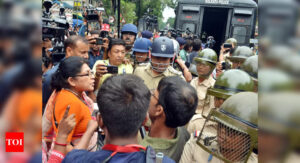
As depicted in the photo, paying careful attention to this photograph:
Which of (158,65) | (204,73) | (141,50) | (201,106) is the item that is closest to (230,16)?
(141,50)

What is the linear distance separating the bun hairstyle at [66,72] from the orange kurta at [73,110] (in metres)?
0.15

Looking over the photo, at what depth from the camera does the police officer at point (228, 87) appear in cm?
204

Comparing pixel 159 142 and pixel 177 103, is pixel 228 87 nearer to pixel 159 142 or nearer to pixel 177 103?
pixel 177 103

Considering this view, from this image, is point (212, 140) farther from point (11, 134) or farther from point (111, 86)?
point (11, 134)

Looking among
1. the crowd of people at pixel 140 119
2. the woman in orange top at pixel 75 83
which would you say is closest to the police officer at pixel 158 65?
the crowd of people at pixel 140 119

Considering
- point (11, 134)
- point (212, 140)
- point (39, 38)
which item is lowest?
point (212, 140)

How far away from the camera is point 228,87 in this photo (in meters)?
2.10

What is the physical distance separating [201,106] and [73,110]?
157 cm

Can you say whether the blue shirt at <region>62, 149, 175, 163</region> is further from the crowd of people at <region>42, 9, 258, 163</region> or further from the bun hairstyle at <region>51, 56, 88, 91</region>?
the bun hairstyle at <region>51, 56, 88, 91</region>

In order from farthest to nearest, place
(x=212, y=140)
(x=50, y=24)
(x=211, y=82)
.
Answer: (x=211, y=82), (x=50, y=24), (x=212, y=140)

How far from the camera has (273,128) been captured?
32 cm

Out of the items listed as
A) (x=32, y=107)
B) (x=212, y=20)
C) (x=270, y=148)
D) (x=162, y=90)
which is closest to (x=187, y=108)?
(x=162, y=90)

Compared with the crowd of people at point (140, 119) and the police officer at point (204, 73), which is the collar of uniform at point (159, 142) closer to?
the crowd of people at point (140, 119)

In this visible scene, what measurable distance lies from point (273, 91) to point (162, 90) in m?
1.40
